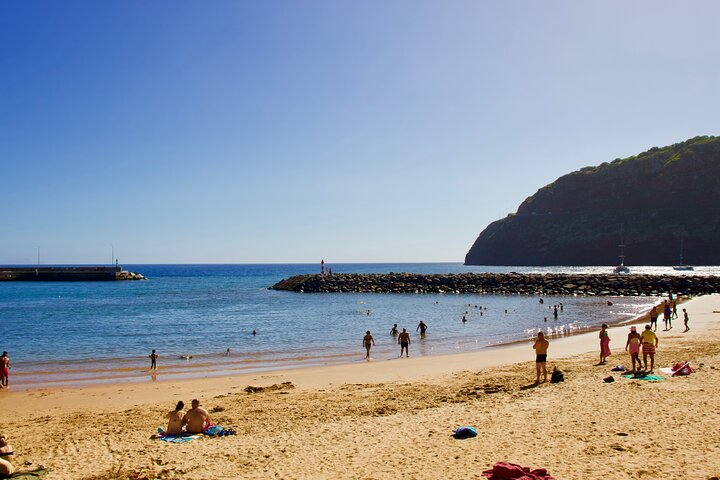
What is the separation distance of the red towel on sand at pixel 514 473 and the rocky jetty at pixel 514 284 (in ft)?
206

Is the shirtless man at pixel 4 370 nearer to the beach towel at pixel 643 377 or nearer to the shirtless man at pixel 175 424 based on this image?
the shirtless man at pixel 175 424

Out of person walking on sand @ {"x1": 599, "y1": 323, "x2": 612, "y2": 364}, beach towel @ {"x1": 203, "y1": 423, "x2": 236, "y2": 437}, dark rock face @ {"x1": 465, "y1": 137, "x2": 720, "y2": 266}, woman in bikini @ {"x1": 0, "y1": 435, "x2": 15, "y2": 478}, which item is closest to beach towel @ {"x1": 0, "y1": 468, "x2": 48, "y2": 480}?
woman in bikini @ {"x1": 0, "y1": 435, "x2": 15, "y2": 478}

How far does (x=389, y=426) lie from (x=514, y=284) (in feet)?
216

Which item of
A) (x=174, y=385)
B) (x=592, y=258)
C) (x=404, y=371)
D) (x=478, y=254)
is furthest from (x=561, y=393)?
(x=478, y=254)

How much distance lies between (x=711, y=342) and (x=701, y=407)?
13.7 m

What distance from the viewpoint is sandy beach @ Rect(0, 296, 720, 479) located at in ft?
30.2

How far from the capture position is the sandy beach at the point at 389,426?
30.2 feet

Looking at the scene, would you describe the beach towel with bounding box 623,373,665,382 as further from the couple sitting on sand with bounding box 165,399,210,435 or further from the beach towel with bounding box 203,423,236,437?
the couple sitting on sand with bounding box 165,399,210,435

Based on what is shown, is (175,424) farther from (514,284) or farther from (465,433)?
(514,284)

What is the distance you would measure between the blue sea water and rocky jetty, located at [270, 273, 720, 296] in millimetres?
8144

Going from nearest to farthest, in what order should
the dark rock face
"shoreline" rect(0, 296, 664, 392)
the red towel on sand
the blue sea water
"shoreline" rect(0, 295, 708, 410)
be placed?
the red towel on sand → "shoreline" rect(0, 295, 708, 410) → "shoreline" rect(0, 296, 664, 392) → the blue sea water → the dark rock face

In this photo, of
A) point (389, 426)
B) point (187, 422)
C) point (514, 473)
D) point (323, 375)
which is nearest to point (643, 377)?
point (389, 426)

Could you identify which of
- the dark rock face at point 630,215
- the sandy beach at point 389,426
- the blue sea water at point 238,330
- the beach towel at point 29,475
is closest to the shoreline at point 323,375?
the sandy beach at point 389,426

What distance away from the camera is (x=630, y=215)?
139 meters
